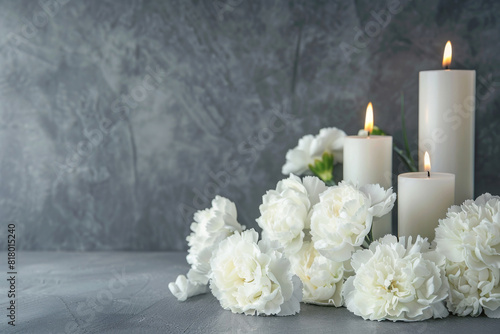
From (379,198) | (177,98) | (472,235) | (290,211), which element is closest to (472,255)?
(472,235)

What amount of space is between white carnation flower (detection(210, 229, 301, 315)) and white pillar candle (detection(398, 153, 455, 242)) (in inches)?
7.2

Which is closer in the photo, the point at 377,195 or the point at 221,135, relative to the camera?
the point at 377,195

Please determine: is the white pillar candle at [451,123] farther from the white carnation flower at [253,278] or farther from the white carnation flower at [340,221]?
the white carnation flower at [253,278]

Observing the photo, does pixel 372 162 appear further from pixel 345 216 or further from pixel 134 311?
pixel 134 311

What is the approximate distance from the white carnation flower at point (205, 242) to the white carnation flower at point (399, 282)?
0.70ft

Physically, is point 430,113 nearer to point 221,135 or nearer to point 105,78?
point 221,135

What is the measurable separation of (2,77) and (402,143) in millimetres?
825

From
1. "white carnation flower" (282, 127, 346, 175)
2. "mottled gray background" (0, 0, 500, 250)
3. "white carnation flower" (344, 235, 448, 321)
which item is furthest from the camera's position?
"mottled gray background" (0, 0, 500, 250)

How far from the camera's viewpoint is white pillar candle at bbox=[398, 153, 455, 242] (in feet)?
2.43

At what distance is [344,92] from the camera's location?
1.09 metres

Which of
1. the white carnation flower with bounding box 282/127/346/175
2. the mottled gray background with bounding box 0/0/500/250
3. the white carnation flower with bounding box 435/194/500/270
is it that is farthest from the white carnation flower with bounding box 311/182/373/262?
the mottled gray background with bounding box 0/0/500/250

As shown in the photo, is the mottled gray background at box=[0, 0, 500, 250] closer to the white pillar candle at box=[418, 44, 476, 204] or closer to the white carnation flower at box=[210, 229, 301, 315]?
the white pillar candle at box=[418, 44, 476, 204]

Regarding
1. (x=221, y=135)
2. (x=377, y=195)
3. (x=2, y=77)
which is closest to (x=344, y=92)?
(x=221, y=135)

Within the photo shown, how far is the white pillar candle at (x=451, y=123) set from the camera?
0.80 metres
